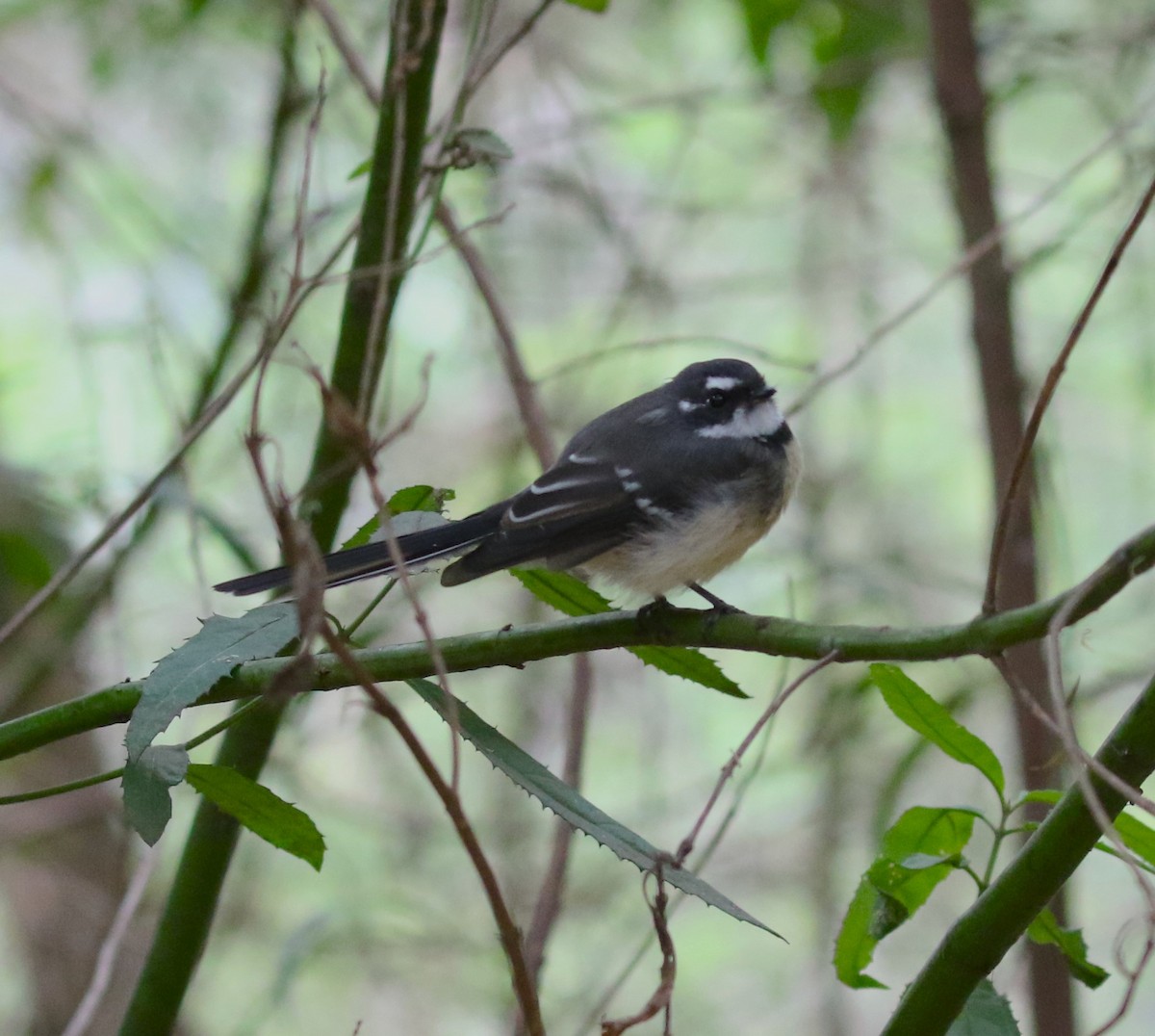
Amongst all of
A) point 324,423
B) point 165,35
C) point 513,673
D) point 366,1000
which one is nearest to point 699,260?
point 513,673

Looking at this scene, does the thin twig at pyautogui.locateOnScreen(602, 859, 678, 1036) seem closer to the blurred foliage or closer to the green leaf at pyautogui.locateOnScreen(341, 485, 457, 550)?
the green leaf at pyautogui.locateOnScreen(341, 485, 457, 550)

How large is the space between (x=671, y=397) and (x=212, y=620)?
81.0 inches

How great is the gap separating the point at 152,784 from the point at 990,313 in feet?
7.05

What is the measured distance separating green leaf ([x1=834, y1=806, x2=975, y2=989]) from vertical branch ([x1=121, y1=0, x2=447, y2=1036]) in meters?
0.79

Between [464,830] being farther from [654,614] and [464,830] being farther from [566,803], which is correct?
[654,614]

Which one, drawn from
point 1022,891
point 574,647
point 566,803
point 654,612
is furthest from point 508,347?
point 1022,891

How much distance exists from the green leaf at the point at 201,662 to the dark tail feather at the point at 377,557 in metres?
0.26

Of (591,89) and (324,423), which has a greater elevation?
(591,89)

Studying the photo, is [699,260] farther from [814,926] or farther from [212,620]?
[212,620]

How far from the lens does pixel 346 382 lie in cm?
210

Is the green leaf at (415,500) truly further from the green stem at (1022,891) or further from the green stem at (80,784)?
the green stem at (1022,891)

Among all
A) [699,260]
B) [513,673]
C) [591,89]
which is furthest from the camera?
[699,260]

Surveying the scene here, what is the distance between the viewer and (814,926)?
16.6 ft

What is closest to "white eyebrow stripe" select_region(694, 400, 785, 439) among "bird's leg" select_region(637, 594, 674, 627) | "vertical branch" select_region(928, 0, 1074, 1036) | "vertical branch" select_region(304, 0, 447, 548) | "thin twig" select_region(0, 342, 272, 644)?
"vertical branch" select_region(928, 0, 1074, 1036)
